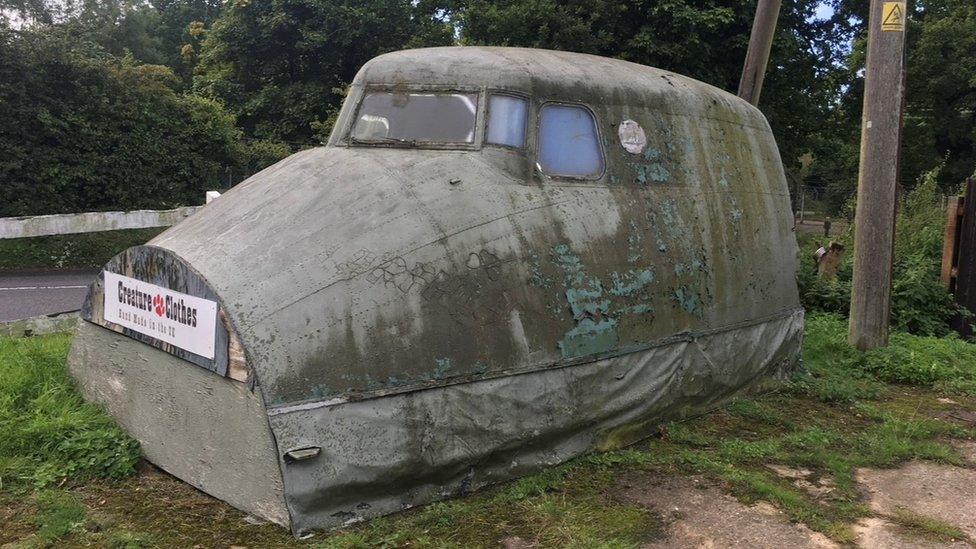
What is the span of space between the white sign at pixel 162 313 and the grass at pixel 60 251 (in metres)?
10.5

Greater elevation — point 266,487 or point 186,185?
point 186,185

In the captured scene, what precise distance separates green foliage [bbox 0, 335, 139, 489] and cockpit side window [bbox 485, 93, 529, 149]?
9.76 feet

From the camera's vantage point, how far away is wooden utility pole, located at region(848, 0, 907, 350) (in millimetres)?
8203

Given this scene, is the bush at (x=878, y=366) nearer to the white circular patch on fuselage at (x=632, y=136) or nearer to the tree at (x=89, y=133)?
the white circular patch on fuselage at (x=632, y=136)

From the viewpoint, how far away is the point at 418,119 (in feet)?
17.2

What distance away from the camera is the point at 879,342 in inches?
334

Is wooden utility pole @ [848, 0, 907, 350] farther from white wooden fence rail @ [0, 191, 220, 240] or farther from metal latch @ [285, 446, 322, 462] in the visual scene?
white wooden fence rail @ [0, 191, 220, 240]

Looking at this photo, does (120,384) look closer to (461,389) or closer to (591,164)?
(461,389)

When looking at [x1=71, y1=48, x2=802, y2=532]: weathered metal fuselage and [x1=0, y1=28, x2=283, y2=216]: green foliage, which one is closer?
[x1=71, y1=48, x2=802, y2=532]: weathered metal fuselage

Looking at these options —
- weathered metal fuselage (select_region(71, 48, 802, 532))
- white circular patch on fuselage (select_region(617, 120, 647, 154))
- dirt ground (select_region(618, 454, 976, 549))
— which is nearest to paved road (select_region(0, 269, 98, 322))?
weathered metal fuselage (select_region(71, 48, 802, 532))

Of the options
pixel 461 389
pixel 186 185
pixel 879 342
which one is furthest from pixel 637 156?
pixel 186 185

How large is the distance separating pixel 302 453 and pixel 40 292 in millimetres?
9816

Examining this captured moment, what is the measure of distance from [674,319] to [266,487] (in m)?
3.11

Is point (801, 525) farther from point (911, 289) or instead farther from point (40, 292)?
point (40, 292)
